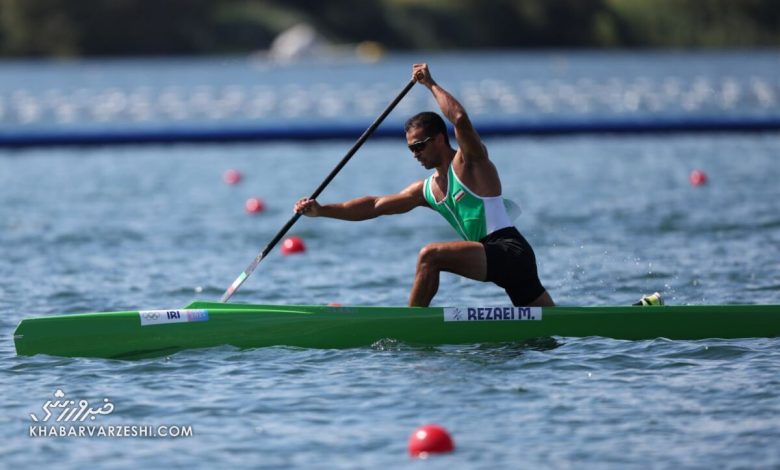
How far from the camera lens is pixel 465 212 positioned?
949cm

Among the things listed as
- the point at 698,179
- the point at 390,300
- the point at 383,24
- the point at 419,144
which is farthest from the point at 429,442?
the point at 383,24

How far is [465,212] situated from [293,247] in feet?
20.1

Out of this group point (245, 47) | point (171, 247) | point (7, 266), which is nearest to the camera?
point (7, 266)

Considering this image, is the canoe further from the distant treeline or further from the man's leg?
the distant treeline

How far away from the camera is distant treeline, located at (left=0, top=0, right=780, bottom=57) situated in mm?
82250

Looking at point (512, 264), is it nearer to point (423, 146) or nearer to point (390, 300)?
point (423, 146)

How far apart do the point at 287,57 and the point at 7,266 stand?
7294cm

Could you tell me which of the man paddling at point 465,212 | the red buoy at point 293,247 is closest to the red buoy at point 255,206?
the red buoy at point 293,247

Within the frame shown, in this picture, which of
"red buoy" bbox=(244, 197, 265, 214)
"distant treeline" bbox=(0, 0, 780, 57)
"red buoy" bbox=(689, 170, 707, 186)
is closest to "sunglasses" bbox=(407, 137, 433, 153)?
"red buoy" bbox=(244, 197, 265, 214)

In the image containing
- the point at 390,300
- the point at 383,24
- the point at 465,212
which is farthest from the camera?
the point at 383,24

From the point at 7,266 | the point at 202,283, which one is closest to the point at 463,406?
the point at 202,283

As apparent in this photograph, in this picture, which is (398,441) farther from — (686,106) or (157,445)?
(686,106)

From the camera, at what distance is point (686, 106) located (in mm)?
36469

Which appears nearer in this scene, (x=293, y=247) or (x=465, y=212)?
(x=465, y=212)
